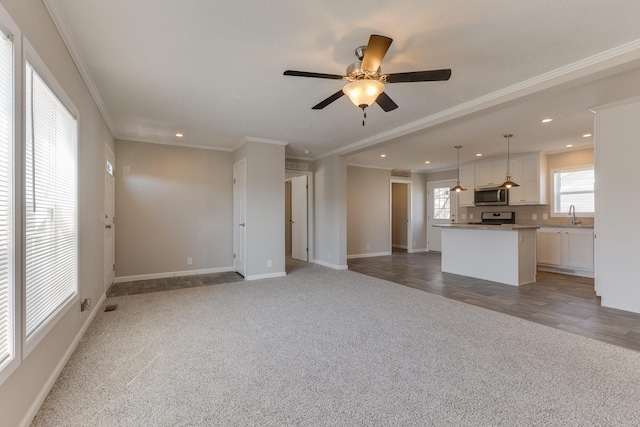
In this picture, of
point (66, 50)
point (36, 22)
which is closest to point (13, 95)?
point (36, 22)

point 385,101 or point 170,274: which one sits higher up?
point 385,101

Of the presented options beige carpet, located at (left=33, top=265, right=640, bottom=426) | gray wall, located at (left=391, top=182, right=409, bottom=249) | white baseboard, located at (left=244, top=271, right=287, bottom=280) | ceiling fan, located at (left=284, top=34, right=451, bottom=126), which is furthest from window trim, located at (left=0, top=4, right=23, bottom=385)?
gray wall, located at (left=391, top=182, right=409, bottom=249)

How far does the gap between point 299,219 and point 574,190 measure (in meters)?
5.84

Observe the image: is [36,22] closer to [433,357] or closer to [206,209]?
[433,357]

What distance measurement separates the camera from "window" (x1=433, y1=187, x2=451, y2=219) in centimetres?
853

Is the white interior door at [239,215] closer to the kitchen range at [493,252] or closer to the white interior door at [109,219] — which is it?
the white interior door at [109,219]

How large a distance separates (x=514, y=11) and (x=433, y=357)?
8.40 feet

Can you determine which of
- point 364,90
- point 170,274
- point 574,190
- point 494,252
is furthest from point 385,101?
point 574,190

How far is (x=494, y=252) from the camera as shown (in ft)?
16.3

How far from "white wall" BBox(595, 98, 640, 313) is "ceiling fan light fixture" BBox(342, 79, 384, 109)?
10.3 feet

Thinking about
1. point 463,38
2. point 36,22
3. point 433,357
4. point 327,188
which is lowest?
point 433,357

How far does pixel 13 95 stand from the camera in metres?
1.48

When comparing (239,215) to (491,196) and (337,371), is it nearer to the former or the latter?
(337,371)

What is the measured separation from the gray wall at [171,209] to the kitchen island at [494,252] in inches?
171
